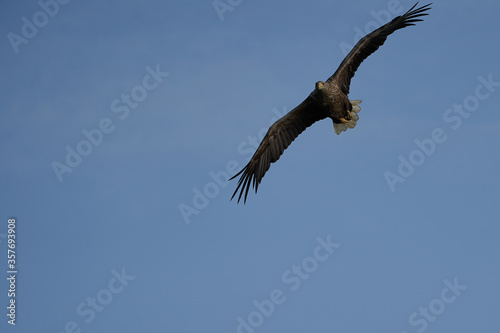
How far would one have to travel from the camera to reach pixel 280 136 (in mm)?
17453

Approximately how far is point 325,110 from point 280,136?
3.71ft

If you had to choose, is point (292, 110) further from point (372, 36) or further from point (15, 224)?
point (15, 224)

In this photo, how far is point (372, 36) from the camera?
17.1 meters

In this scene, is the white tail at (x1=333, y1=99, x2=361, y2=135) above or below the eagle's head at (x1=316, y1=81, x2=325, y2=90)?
below

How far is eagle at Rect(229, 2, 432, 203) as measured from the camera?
16.7m

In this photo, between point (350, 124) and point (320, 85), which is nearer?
point (320, 85)

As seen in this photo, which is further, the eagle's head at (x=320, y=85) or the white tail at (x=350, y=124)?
the white tail at (x=350, y=124)

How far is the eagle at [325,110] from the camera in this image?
16.7m

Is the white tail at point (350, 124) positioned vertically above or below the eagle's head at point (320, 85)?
below

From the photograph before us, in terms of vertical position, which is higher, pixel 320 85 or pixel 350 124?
pixel 320 85

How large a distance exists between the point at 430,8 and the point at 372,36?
5.18 feet

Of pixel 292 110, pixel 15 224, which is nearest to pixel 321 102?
pixel 292 110

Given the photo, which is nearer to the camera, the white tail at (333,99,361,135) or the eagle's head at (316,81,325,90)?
the eagle's head at (316,81,325,90)

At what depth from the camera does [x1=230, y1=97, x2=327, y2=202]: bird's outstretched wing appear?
672 inches
